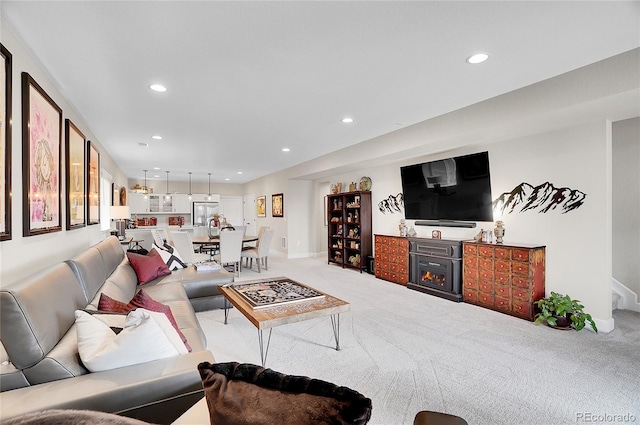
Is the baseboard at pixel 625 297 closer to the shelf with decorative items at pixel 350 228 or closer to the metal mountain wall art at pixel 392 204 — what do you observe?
the metal mountain wall art at pixel 392 204

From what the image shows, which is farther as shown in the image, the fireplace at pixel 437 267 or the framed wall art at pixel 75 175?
the fireplace at pixel 437 267

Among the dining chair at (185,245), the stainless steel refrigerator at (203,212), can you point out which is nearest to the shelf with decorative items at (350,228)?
the dining chair at (185,245)

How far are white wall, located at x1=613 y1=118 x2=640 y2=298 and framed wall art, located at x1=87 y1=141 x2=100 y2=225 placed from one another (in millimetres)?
6712

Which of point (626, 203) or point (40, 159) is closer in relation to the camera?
point (40, 159)

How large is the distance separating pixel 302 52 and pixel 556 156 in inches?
128

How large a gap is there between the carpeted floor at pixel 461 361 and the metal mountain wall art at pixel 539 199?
1.36 metres

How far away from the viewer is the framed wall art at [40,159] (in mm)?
2068

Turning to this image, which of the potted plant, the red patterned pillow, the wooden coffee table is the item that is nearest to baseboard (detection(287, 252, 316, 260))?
the wooden coffee table

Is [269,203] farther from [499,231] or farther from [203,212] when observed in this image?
[499,231]

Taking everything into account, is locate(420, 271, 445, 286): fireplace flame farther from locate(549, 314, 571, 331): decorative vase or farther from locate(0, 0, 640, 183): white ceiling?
locate(0, 0, 640, 183): white ceiling

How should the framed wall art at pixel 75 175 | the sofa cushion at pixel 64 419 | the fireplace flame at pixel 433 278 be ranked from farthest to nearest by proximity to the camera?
1. the fireplace flame at pixel 433 278
2. the framed wall art at pixel 75 175
3. the sofa cushion at pixel 64 419

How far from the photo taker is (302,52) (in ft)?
7.41

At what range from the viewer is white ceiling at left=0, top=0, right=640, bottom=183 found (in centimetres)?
180

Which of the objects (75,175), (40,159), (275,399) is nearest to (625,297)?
(275,399)
